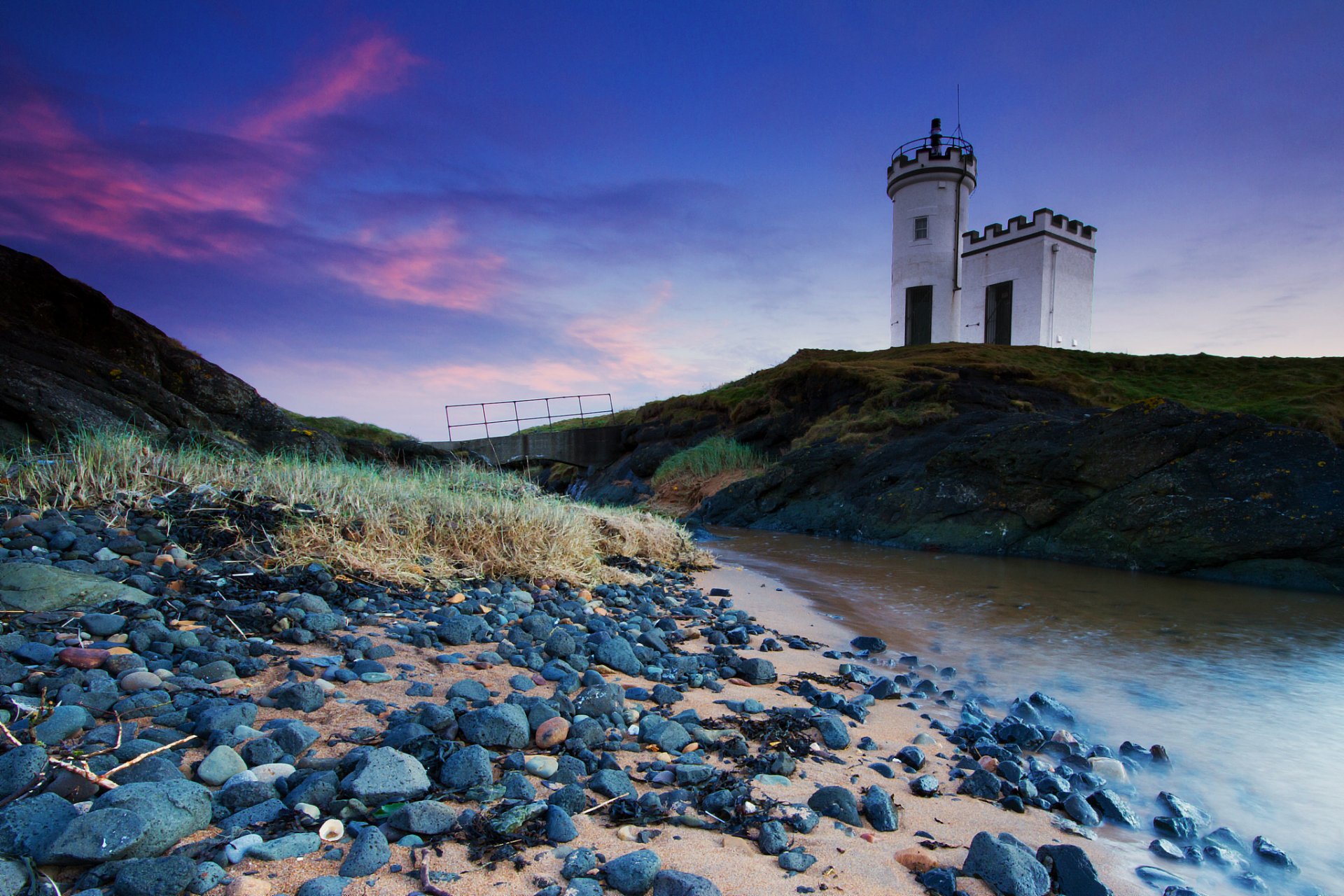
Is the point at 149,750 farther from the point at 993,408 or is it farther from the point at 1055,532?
the point at 993,408

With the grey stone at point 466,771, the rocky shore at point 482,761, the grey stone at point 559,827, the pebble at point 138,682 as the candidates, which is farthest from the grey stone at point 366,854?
the pebble at point 138,682

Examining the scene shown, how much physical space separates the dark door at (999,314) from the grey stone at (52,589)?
31069mm

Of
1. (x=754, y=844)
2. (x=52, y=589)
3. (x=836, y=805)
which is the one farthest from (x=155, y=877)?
(x=52, y=589)

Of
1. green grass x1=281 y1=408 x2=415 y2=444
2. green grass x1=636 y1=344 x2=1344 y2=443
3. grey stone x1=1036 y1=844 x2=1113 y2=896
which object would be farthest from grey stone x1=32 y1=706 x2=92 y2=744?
green grass x1=281 y1=408 x2=415 y2=444

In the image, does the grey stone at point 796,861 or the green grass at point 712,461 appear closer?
the grey stone at point 796,861

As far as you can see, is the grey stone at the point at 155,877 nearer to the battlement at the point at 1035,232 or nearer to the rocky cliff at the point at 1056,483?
the rocky cliff at the point at 1056,483

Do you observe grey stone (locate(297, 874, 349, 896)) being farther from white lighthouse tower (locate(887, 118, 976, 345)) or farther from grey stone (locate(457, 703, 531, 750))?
white lighthouse tower (locate(887, 118, 976, 345))

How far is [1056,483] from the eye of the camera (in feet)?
31.8

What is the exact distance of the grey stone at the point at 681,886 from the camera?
161cm

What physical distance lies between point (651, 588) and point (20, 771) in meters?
4.27

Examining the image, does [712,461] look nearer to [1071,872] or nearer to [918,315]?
[1071,872]

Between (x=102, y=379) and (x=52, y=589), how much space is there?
19.8 feet

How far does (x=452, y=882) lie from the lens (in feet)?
5.28

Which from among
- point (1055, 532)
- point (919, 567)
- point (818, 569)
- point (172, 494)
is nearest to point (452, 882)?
point (172, 494)
